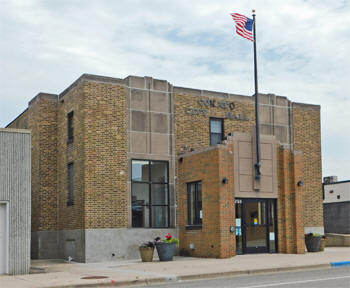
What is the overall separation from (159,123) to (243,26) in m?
5.92

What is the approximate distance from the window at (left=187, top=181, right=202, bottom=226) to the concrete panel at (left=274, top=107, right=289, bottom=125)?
22.3ft

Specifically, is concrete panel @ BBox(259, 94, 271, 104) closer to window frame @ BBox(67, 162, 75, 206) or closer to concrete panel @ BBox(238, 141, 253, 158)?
concrete panel @ BBox(238, 141, 253, 158)

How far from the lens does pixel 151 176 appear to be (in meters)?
26.8

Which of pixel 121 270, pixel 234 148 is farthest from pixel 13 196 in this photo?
pixel 234 148

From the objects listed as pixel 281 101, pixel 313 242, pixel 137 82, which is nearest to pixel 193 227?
pixel 313 242

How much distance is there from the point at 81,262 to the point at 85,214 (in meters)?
2.06

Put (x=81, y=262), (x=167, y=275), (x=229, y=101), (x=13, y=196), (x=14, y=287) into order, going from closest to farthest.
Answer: (x=14, y=287), (x=167, y=275), (x=13, y=196), (x=81, y=262), (x=229, y=101)

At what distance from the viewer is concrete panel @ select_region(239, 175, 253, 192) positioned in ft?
81.9

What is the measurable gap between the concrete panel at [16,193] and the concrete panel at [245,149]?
9.63 m

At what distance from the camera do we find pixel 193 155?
26.3m

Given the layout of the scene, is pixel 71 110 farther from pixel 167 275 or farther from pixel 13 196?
pixel 167 275

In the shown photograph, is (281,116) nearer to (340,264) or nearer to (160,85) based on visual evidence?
(160,85)

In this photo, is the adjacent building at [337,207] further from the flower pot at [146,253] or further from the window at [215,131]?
the flower pot at [146,253]

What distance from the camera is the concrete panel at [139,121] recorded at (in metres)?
26.5
